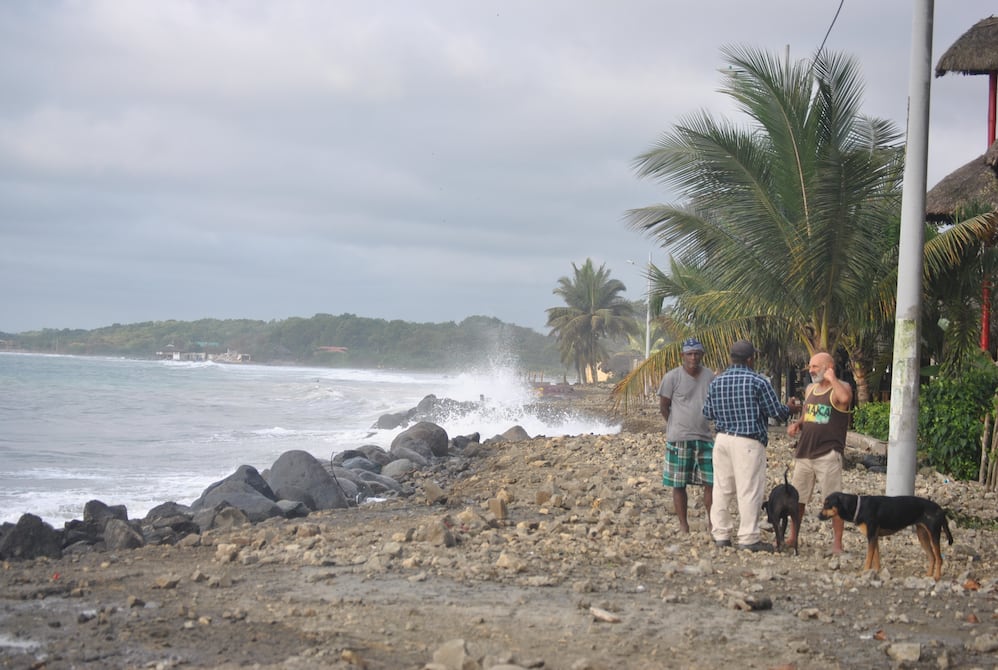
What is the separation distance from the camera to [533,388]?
6266 centimetres

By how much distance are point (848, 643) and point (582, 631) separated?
139cm

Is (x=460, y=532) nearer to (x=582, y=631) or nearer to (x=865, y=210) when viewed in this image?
(x=582, y=631)

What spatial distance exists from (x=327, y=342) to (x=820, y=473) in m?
129

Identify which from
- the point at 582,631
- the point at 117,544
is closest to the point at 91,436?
the point at 117,544

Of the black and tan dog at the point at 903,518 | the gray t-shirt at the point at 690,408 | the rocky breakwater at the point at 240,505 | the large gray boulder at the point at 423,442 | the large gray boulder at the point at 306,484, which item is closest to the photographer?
the black and tan dog at the point at 903,518

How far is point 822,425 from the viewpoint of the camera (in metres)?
7.71

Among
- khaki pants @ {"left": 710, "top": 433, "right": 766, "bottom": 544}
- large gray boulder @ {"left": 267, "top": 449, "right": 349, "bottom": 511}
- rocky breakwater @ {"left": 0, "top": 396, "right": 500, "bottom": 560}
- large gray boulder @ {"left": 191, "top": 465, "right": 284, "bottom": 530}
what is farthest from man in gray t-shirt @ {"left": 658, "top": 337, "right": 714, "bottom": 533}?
large gray boulder @ {"left": 267, "top": 449, "right": 349, "bottom": 511}

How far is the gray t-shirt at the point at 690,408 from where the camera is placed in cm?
834

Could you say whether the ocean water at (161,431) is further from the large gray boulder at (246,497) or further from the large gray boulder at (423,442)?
the large gray boulder at (423,442)

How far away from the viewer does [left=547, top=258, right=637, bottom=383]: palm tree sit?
65.8 metres

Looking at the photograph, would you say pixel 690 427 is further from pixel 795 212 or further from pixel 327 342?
pixel 327 342

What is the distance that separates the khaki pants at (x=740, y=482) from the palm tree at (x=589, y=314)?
57.3 meters

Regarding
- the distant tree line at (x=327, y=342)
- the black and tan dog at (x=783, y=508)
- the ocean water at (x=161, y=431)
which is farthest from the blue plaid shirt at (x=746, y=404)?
the distant tree line at (x=327, y=342)

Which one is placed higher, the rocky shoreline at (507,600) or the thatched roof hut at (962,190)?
the thatched roof hut at (962,190)
